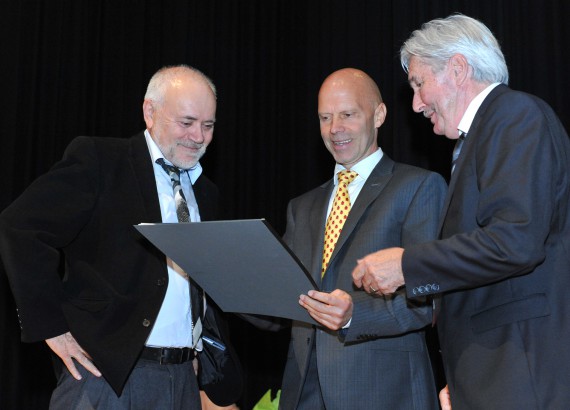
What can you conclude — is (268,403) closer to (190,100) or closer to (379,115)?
(379,115)

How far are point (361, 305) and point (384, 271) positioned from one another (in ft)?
1.80

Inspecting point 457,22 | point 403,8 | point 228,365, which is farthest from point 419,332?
point 403,8

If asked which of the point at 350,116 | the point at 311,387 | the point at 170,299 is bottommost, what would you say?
the point at 311,387

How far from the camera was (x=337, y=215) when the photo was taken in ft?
10.3

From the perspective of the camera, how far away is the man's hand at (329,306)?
258 centimetres

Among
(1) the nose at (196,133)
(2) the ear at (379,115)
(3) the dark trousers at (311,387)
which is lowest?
(3) the dark trousers at (311,387)

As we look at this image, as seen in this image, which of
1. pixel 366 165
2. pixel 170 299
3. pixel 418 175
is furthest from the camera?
pixel 366 165

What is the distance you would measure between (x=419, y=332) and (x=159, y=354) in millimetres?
998

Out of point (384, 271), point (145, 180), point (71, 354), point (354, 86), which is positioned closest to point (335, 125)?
point (354, 86)

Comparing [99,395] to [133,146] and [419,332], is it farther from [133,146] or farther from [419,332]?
[419,332]

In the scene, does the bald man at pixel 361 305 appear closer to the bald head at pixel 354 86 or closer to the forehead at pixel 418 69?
the bald head at pixel 354 86

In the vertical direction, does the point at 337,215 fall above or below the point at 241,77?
below

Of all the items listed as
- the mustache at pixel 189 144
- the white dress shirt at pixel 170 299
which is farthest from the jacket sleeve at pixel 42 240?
the mustache at pixel 189 144

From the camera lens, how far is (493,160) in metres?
2.09
